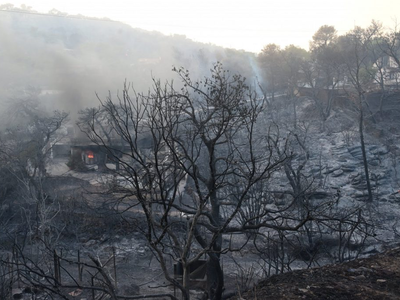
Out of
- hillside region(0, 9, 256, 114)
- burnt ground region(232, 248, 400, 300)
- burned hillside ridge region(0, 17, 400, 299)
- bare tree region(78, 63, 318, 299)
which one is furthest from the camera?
hillside region(0, 9, 256, 114)

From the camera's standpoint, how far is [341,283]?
14.2 ft

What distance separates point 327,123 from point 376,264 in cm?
1584

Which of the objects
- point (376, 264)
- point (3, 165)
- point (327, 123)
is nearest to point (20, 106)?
point (3, 165)

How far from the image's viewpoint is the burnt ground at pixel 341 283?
405 cm

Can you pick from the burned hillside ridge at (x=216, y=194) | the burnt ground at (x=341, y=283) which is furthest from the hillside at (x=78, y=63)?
the burnt ground at (x=341, y=283)

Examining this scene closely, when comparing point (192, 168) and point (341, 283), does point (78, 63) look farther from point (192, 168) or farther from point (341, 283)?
point (341, 283)

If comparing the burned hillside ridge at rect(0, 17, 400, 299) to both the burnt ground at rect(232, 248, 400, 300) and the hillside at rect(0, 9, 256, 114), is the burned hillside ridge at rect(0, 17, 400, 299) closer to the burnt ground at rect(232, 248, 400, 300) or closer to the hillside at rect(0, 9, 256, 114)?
the burnt ground at rect(232, 248, 400, 300)

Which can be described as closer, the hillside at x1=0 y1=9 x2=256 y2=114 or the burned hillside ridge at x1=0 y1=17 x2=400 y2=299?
the burned hillside ridge at x1=0 y1=17 x2=400 y2=299

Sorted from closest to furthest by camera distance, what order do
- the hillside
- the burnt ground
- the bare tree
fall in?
the bare tree
the burnt ground
the hillside

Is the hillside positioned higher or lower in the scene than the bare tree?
higher

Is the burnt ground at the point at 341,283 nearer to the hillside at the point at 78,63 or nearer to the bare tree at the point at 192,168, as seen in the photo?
the bare tree at the point at 192,168

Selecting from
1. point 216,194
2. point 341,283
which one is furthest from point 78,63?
point 341,283

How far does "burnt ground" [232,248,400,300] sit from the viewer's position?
13.3 ft

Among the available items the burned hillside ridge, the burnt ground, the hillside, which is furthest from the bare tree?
the hillside
